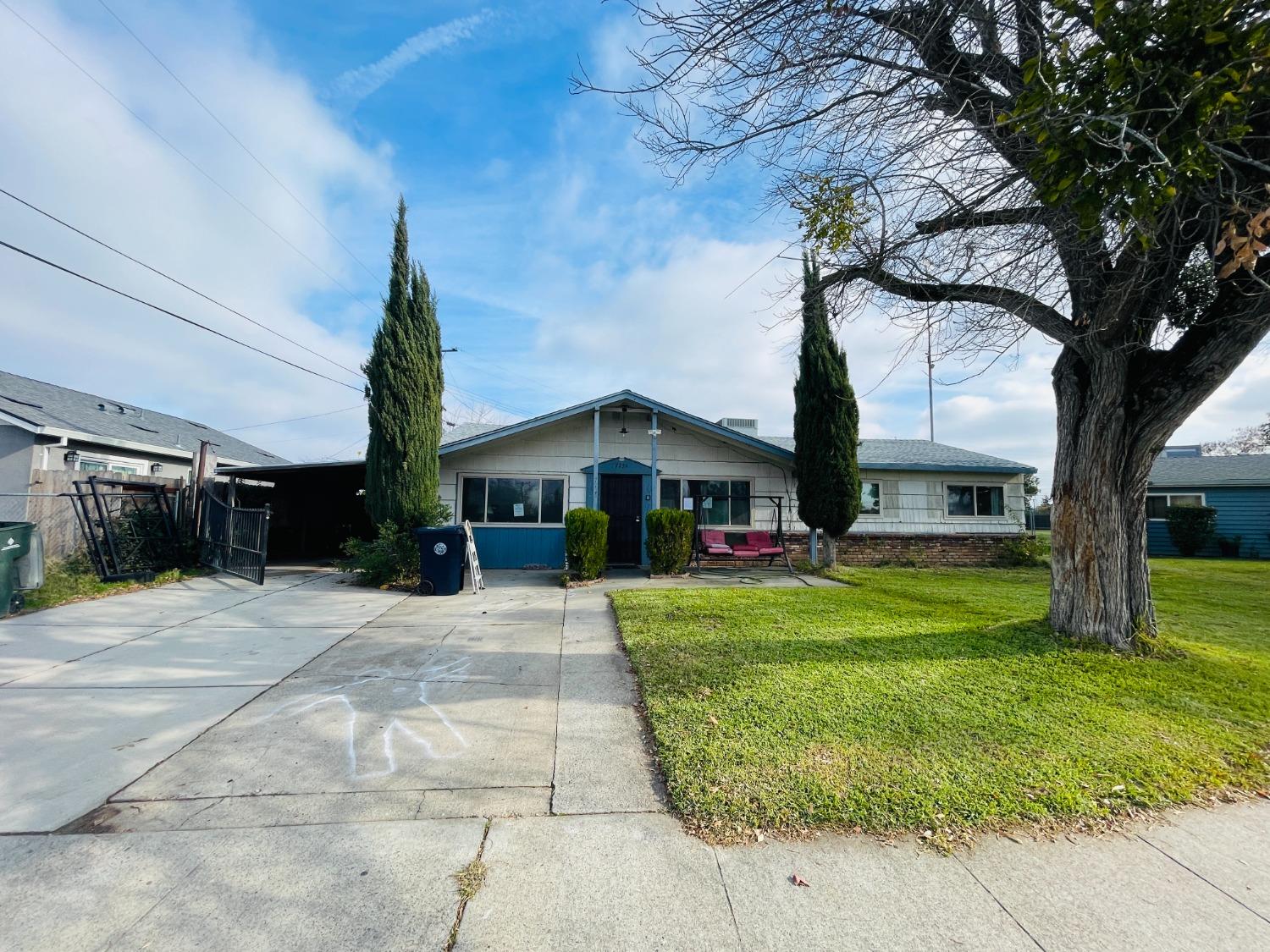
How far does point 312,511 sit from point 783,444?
14.1 meters

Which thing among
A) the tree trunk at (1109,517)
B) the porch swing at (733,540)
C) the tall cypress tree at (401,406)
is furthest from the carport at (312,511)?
the tree trunk at (1109,517)

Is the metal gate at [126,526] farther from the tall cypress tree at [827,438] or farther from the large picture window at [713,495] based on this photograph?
the tall cypress tree at [827,438]

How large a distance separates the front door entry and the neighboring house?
894 cm

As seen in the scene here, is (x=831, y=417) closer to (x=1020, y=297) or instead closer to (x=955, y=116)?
(x=1020, y=297)

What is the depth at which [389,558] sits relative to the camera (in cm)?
898

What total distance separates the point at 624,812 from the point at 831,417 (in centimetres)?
993

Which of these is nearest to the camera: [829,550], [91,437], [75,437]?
[75,437]

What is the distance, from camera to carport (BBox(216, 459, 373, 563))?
13.8m

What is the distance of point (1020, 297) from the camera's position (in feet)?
16.1

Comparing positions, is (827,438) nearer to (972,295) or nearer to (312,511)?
(972,295)

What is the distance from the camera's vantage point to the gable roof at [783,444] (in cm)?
1138

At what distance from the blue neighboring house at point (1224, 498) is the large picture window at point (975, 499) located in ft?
24.8

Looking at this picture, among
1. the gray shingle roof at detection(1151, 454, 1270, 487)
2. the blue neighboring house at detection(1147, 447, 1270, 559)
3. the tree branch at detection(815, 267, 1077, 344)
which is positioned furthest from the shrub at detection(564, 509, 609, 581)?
the blue neighboring house at detection(1147, 447, 1270, 559)

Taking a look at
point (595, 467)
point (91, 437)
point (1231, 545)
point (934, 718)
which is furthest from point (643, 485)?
point (1231, 545)
